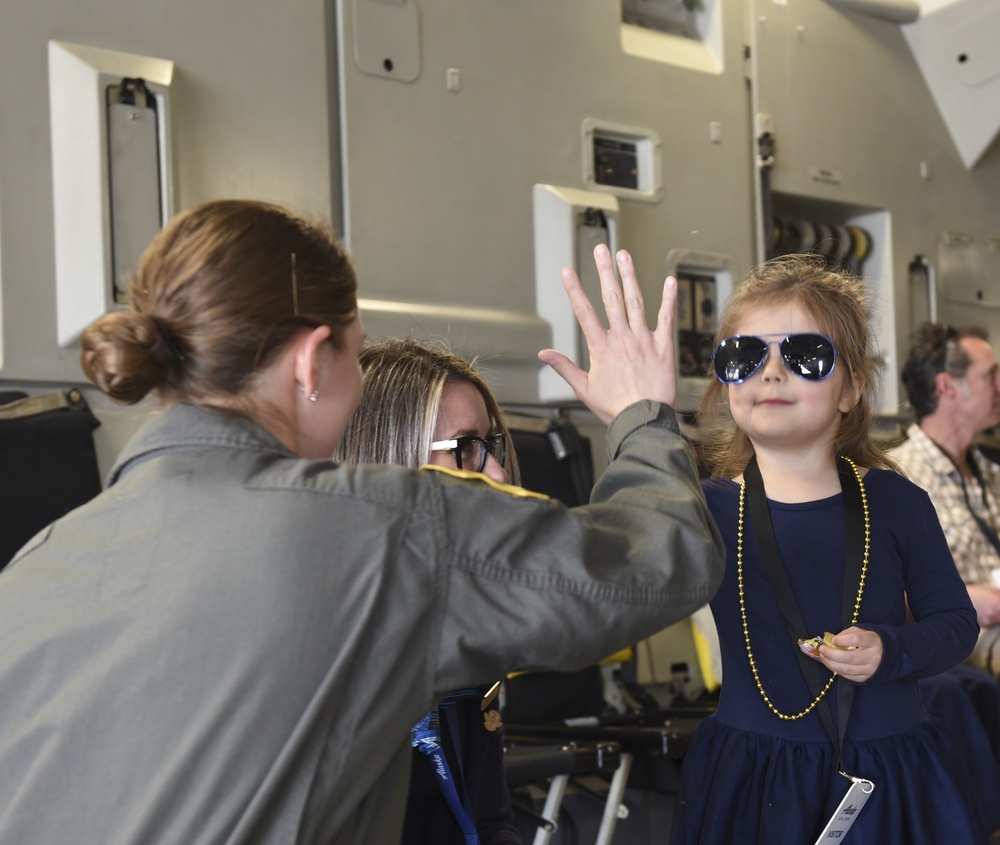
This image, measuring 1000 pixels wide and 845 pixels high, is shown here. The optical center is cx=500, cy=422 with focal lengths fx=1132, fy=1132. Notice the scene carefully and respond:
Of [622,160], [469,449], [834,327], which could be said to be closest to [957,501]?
[622,160]

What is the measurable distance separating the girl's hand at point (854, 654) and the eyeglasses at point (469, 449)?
578 millimetres

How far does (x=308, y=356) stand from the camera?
1.13 m

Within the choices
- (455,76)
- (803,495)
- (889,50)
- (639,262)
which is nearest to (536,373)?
(639,262)

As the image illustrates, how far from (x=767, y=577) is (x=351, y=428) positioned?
0.74 metres

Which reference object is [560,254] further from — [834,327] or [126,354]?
[126,354]

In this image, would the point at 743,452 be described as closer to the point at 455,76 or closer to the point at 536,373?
the point at 536,373

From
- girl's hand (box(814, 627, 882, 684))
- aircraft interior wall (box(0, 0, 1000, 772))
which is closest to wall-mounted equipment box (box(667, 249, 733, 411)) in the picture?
aircraft interior wall (box(0, 0, 1000, 772))

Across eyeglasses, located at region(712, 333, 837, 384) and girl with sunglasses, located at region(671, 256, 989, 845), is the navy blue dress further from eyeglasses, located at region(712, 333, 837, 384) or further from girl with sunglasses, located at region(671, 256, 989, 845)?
eyeglasses, located at region(712, 333, 837, 384)

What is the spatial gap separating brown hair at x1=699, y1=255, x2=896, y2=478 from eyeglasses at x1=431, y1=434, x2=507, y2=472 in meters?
0.59

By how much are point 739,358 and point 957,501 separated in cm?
224

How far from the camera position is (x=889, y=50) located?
4.41 meters

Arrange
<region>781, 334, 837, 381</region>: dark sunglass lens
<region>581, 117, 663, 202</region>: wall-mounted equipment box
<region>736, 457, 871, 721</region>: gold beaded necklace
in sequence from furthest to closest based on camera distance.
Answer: <region>581, 117, 663, 202</region>: wall-mounted equipment box → <region>781, 334, 837, 381</region>: dark sunglass lens → <region>736, 457, 871, 721</region>: gold beaded necklace

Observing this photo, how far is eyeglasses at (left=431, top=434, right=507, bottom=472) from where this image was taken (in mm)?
1657

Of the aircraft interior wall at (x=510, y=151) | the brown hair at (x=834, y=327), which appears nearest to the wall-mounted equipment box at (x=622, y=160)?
the aircraft interior wall at (x=510, y=151)
